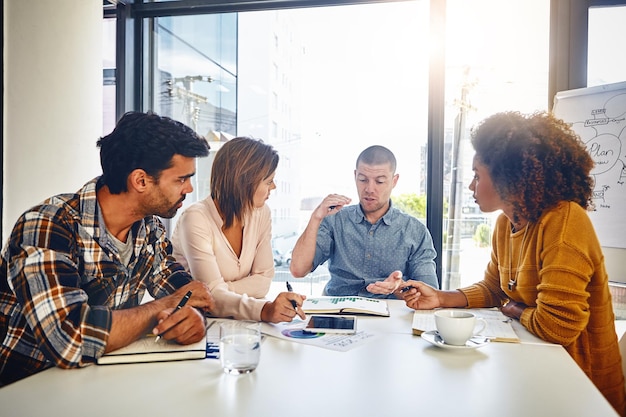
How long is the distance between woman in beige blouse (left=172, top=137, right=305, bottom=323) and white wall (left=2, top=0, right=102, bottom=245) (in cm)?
90

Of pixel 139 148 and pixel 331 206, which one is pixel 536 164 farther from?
pixel 139 148

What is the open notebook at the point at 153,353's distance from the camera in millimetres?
1243

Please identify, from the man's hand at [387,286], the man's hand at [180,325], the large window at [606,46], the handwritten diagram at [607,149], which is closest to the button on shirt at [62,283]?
the man's hand at [180,325]

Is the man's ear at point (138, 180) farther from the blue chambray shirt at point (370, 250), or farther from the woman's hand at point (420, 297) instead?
the blue chambray shirt at point (370, 250)

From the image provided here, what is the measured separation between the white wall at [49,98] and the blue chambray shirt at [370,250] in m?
1.39

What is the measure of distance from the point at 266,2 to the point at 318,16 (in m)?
0.35

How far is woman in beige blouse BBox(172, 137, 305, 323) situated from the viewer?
201 cm

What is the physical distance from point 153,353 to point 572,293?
1.12 meters

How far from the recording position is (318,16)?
11.4ft

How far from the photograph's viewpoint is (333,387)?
3.61 ft

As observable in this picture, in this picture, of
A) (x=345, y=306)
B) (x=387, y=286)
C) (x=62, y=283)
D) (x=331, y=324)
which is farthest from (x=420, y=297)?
(x=62, y=283)

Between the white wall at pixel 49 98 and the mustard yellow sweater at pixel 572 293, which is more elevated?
the white wall at pixel 49 98

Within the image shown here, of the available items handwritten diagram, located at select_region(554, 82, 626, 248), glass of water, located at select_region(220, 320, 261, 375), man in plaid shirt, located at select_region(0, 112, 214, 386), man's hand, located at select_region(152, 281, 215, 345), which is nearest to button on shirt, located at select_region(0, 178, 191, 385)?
man in plaid shirt, located at select_region(0, 112, 214, 386)

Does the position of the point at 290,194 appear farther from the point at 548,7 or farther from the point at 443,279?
the point at 548,7
